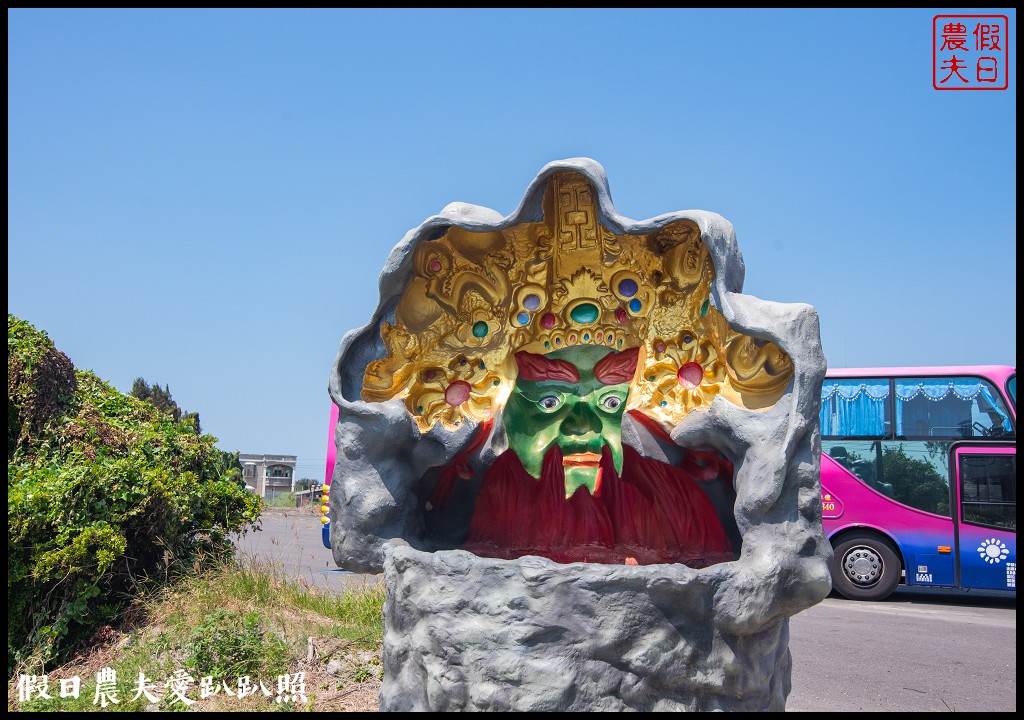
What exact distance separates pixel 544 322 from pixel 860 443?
6.59 metres

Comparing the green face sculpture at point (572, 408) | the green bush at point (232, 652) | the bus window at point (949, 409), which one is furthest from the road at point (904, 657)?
the green bush at point (232, 652)

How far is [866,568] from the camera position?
30.6ft

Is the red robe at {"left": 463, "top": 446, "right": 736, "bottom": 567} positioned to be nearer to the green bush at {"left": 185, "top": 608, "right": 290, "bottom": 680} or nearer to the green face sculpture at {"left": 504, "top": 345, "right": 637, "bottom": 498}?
the green face sculpture at {"left": 504, "top": 345, "right": 637, "bottom": 498}

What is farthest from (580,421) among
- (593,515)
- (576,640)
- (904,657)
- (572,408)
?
(904,657)

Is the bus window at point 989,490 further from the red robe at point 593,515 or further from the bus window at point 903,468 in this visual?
the red robe at point 593,515

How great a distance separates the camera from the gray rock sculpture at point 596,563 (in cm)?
281

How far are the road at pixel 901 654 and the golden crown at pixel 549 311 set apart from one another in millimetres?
2281

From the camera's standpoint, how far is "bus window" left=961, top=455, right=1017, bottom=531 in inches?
340

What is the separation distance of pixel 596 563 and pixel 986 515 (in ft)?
23.3

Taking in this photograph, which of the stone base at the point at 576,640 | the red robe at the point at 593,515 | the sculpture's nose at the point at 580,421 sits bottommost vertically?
the stone base at the point at 576,640

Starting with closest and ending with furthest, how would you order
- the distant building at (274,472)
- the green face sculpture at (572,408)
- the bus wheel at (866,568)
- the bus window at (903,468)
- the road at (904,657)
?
the green face sculpture at (572,408), the road at (904,657), the bus window at (903,468), the bus wheel at (866,568), the distant building at (274,472)

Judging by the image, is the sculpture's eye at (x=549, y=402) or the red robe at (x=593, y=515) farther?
the sculpture's eye at (x=549, y=402)

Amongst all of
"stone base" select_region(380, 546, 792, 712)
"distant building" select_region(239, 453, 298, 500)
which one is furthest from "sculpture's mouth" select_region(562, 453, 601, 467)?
"distant building" select_region(239, 453, 298, 500)

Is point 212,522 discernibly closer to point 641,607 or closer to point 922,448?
point 641,607
